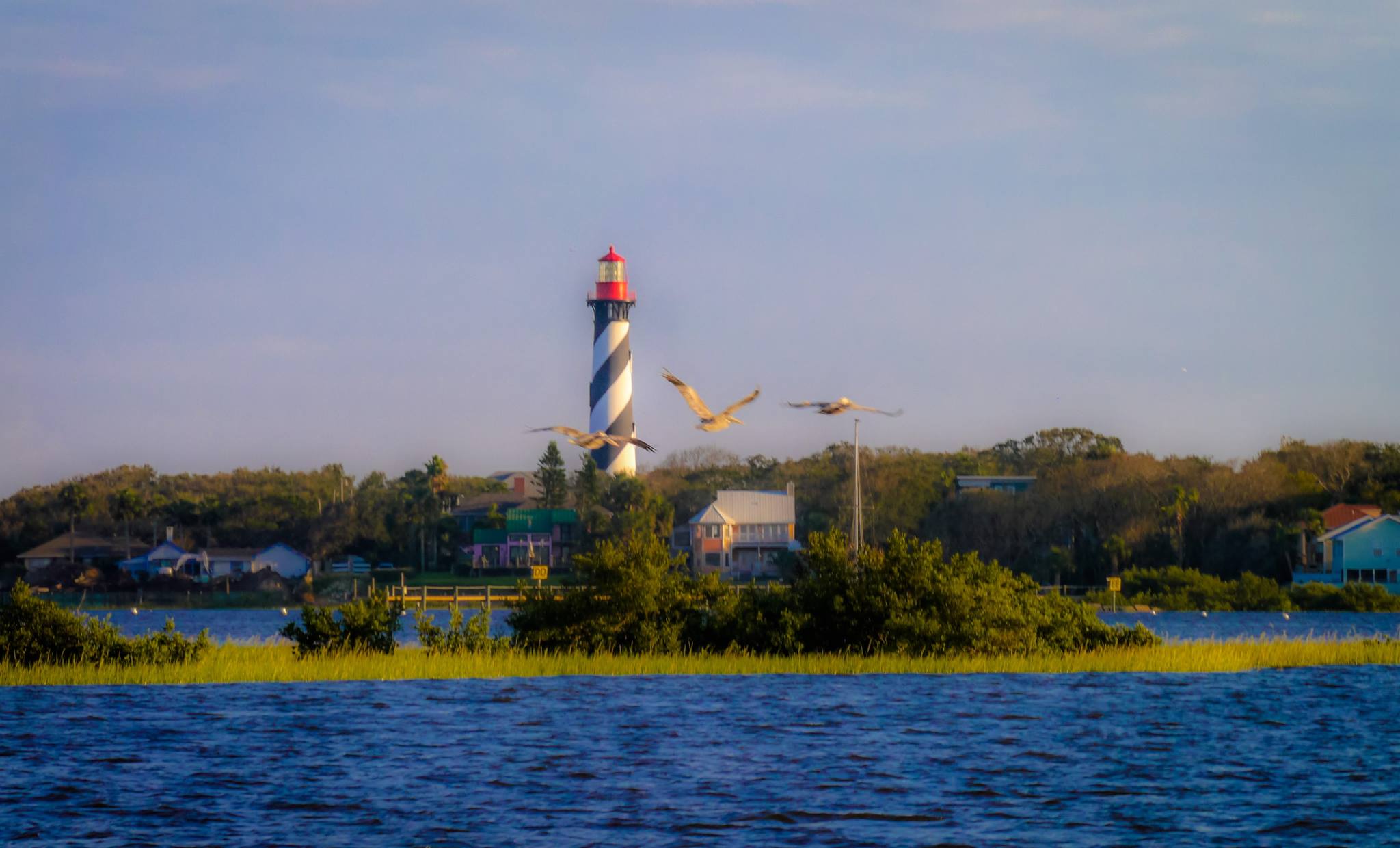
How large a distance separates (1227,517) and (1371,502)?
10458mm

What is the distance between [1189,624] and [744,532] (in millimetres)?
40873

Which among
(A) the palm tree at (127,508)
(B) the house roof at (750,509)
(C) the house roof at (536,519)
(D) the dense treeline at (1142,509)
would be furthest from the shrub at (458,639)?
(A) the palm tree at (127,508)

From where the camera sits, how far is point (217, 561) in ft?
359

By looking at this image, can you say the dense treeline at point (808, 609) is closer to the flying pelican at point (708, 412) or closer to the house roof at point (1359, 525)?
the flying pelican at point (708, 412)

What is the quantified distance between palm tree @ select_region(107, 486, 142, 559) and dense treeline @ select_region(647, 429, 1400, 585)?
4740cm

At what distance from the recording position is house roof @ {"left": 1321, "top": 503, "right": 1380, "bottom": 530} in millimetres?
84250

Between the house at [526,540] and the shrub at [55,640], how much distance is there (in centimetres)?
7548

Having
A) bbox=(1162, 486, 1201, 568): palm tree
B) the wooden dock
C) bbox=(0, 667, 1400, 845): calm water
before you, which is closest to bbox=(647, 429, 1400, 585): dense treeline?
bbox=(1162, 486, 1201, 568): palm tree

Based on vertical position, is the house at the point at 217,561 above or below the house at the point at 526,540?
below

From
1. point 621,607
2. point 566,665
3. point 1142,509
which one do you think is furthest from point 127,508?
point 566,665

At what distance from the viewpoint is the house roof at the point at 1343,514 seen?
276ft

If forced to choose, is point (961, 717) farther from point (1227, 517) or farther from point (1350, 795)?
point (1227, 517)

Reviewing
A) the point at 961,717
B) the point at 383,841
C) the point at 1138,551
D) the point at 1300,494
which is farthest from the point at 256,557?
the point at 383,841

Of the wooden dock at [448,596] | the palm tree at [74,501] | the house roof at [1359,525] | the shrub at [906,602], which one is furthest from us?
the palm tree at [74,501]
